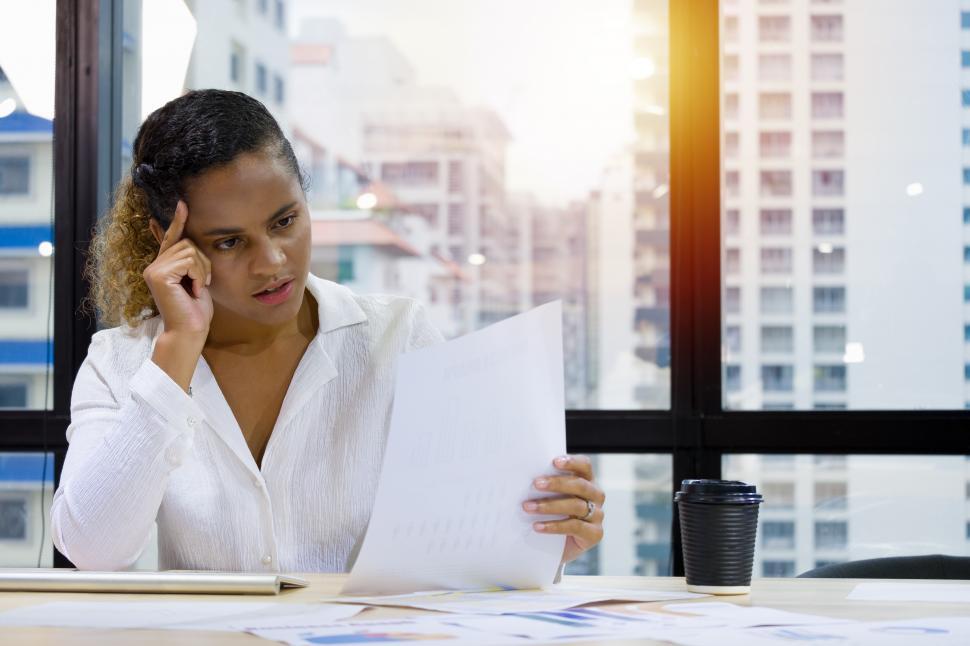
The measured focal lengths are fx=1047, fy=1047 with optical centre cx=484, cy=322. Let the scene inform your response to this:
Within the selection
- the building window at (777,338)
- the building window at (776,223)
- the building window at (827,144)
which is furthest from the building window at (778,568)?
the building window at (827,144)

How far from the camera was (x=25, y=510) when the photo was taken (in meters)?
2.96

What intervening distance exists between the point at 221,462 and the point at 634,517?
1.68m

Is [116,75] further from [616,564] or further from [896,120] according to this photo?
[896,120]

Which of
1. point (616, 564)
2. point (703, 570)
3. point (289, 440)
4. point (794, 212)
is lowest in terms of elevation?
point (616, 564)

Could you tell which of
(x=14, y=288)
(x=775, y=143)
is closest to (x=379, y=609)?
(x=775, y=143)

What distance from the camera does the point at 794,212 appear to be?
9.45 feet

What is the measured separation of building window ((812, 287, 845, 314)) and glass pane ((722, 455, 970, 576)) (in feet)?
1.28

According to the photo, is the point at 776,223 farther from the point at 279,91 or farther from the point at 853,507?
the point at 279,91

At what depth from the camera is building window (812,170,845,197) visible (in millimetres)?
2832

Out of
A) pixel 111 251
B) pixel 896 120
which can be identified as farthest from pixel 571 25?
pixel 111 251

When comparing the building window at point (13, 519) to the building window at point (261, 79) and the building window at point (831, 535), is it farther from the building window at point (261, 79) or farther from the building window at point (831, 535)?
the building window at point (831, 535)

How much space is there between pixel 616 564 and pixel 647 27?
1.51m

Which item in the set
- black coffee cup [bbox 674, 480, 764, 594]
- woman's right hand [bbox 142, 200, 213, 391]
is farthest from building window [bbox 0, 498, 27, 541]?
black coffee cup [bbox 674, 480, 764, 594]

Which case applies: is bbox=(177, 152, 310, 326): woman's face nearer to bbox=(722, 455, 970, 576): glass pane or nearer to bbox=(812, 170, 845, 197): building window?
bbox=(722, 455, 970, 576): glass pane
